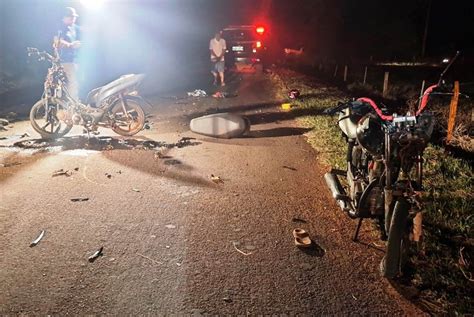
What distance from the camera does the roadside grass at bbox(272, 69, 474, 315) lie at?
3.24 m

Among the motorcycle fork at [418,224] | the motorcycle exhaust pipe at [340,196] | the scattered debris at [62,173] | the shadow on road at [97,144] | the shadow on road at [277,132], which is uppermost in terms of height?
the motorcycle fork at [418,224]

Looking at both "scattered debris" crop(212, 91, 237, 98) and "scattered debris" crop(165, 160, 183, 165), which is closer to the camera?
"scattered debris" crop(165, 160, 183, 165)

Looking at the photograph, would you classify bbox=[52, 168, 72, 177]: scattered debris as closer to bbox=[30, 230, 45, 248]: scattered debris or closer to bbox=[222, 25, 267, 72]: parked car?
bbox=[30, 230, 45, 248]: scattered debris

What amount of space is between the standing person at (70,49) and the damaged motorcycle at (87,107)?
0.84 feet

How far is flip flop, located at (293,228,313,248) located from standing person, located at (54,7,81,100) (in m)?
6.05

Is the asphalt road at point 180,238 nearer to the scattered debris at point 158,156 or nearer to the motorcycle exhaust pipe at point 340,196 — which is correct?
the scattered debris at point 158,156

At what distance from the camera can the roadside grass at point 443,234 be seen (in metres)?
3.24

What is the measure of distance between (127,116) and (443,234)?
6.18 m

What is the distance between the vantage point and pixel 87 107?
8188mm

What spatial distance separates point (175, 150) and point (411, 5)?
113 ft

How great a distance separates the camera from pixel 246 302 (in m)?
3.19

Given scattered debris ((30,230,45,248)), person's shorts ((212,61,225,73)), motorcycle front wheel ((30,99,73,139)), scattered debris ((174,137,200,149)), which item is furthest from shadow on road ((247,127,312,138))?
person's shorts ((212,61,225,73))

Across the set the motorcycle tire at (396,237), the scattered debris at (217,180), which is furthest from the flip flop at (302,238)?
the scattered debris at (217,180)

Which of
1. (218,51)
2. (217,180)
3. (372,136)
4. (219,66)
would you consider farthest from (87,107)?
(219,66)
